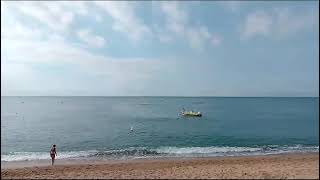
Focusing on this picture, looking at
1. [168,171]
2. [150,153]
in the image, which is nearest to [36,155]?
[150,153]

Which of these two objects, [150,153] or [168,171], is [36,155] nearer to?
[150,153]

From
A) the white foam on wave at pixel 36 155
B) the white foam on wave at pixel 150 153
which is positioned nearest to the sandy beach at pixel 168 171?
the white foam on wave at pixel 150 153

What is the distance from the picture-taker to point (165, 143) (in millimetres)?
42312

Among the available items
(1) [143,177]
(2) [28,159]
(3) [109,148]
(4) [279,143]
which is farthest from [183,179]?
(4) [279,143]

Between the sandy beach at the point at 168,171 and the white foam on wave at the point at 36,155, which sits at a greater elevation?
the sandy beach at the point at 168,171

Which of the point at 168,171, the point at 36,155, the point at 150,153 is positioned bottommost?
the point at 36,155

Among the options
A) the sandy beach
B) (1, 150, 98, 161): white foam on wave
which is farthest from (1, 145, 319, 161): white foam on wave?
the sandy beach

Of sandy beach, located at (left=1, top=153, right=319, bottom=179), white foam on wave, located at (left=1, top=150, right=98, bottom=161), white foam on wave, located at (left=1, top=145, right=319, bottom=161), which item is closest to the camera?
sandy beach, located at (left=1, top=153, right=319, bottom=179)

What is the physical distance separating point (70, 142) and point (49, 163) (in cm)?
1475

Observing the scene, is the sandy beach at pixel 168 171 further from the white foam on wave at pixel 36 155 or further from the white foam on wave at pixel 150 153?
the white foam on wave at pixel 36 155

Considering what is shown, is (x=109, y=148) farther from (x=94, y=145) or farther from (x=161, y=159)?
(x=161, y=159)

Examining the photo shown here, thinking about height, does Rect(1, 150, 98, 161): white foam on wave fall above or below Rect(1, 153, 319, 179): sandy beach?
below

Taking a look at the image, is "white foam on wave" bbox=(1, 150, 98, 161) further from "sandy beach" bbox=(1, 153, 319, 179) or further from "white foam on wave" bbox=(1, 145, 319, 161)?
"sandy beach" bbox=(1, 153, 319, 179)

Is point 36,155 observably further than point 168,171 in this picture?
Yes
